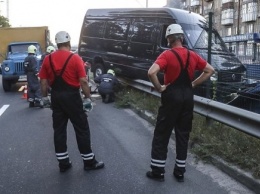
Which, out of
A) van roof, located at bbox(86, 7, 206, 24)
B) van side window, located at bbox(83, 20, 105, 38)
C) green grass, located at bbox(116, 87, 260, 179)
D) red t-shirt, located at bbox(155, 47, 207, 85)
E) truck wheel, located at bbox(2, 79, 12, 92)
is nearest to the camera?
red t-shirt, located at bbox(155, 47, 207, 85)

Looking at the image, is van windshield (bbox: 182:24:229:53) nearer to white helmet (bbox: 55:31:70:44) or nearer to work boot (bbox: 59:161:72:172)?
white helmet (bbox: 55:31:70:44)

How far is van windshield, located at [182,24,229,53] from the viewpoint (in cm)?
1026

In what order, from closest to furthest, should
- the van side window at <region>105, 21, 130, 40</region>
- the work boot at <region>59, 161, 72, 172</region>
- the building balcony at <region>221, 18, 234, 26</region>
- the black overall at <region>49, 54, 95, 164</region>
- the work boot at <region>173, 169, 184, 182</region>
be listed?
the work boot at <region>173, 169, 184, 182</region>, the black overall at <region>49, 54, 95, 164</region>, the work boot at <region>59, 161, 72, 172</region>, the van side window at <region>105, 21, 130, 40</region>, the building balcony at <region>221, 18, 234, 26</region>

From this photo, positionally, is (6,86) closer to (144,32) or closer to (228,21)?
(144,32)

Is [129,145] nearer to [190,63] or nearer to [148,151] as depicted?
[148,151]

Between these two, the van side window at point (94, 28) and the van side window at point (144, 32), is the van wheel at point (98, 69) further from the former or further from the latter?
the van side window at point (144, 32)

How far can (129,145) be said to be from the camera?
6438 mm

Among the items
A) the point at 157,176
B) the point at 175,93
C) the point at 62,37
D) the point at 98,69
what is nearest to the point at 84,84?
the point at 62,37

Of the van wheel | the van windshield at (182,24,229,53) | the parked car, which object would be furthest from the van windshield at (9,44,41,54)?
the van windshield at (182,24,229,53)

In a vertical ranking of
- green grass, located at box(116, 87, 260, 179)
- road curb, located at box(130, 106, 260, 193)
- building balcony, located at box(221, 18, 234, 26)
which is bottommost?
road curb, located at box(130, 106, 260, 193)

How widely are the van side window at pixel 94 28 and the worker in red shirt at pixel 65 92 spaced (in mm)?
8380

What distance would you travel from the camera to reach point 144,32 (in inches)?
452

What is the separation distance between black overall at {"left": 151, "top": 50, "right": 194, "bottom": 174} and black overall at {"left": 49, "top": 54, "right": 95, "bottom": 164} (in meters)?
0.96

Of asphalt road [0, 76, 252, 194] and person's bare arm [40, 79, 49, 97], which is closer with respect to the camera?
asphalt road [0, 76, 252, 194]
